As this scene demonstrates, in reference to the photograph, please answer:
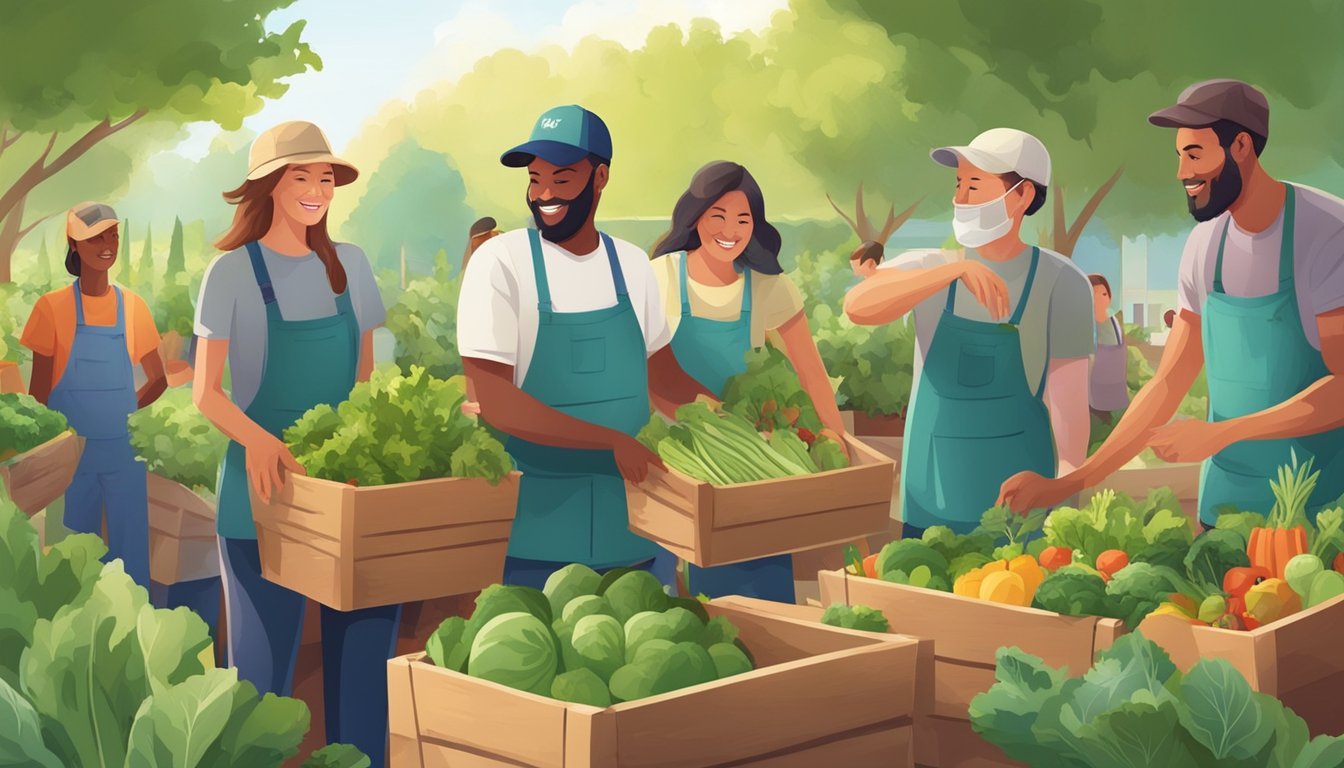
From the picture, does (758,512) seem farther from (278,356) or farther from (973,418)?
(278,356)

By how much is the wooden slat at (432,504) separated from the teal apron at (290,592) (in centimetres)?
30

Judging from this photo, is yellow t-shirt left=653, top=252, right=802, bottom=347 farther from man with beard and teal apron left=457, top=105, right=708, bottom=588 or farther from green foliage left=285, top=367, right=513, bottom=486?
green foliage left=285, top=367, right=513, bottom=486

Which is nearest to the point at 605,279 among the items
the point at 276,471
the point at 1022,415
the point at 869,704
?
the point at 276,471

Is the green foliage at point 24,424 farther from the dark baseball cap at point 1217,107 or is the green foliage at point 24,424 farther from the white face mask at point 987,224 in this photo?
the dark baseball cap at point 1217,107

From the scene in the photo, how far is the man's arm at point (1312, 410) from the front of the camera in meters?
3.48

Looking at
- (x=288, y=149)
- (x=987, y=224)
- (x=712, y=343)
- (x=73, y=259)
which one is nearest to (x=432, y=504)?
(x=288, y=149)

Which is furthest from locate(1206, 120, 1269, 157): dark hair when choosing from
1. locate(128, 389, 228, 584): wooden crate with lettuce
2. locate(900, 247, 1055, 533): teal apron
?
locate(128, 389, 228, 584): wooden crate with lettuce

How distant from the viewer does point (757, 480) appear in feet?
11.9

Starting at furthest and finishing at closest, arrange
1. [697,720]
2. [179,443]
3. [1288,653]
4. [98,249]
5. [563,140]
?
[98,249]
[179,443]
[563,140]
[1288,653]
[697,720]

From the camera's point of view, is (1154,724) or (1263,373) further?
(1263,373)

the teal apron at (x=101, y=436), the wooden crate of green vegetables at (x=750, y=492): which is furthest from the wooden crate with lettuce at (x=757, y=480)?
the teal apron at (x=101, y=436)

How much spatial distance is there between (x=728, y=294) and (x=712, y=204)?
0.27 meters

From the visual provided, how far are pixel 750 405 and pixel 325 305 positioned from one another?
1.13 m

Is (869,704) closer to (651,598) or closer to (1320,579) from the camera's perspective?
(651,598)
